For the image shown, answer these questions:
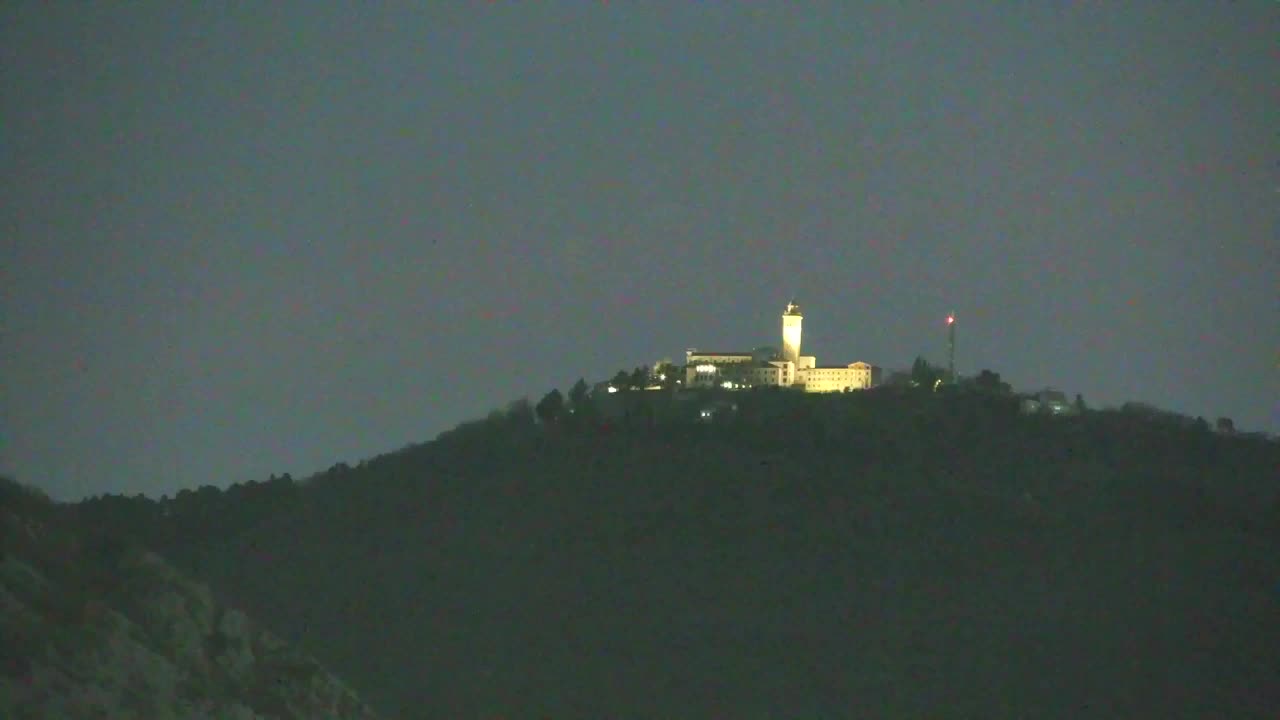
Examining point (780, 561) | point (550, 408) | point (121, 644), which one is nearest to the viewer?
point (121, 644)

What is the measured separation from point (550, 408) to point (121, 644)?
232 feet

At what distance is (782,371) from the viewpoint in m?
93.6

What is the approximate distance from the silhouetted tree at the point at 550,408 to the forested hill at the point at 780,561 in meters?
0.67

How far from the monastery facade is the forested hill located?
3926mm

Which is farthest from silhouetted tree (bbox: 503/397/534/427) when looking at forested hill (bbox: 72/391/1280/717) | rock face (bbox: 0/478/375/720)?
rock face (bbox: 0/478/375/720)

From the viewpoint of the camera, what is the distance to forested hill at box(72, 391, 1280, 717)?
53.2 m

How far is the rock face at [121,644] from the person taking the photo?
1817 cm

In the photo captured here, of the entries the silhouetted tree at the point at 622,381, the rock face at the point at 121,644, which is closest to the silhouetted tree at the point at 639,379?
the silhouetted tree at the point at 622,381

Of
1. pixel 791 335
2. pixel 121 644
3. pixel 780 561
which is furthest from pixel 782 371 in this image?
pixel 121 644

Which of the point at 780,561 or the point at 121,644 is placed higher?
the point at 121,644

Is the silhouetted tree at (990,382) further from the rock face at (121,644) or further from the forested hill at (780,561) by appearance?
the rock face at (121,644)

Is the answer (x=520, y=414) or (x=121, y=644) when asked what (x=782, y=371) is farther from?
(x=121, y=644)

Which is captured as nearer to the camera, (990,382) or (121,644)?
(121,644)

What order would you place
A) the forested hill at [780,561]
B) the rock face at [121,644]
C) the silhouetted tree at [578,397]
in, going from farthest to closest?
the silhouetted tree at [578,397]
the forested hill at [780,561]
the rock face at [121,644]
